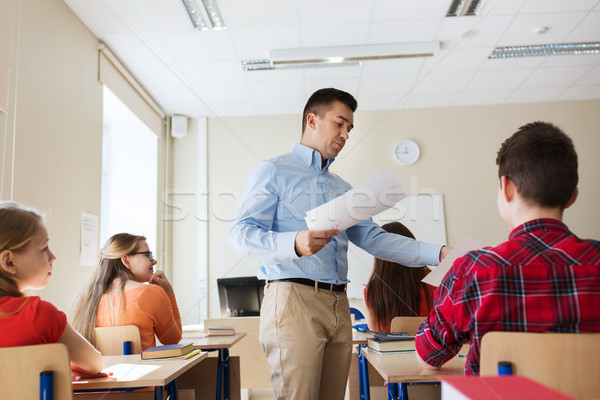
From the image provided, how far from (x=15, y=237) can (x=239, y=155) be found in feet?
15.3

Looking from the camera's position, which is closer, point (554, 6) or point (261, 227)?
point (261, 227)

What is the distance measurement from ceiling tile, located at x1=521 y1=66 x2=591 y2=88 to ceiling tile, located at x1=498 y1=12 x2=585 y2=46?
0.69 m

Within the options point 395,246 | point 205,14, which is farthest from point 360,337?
point 205,14

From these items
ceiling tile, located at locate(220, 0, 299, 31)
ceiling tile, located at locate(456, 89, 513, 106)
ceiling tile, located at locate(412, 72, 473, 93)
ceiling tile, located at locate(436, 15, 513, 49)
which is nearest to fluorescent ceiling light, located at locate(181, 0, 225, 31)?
ceiling tile, located at locate(220, 0, 299, 31)

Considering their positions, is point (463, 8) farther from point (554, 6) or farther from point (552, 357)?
point (552, 357)

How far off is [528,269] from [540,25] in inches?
152

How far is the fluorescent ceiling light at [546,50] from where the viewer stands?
4625mm

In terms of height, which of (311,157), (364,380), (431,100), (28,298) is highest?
(431,100)

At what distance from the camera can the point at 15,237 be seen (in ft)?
4.97

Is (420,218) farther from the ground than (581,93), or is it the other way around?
(581,93)

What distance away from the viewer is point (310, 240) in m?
1.47

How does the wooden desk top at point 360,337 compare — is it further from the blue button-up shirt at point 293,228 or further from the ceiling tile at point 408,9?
the ceiling tile at point 408,9

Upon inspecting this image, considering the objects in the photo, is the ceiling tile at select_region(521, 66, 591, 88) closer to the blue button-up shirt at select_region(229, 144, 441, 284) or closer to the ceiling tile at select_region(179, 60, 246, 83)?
the ceiling tile at select_region(179, 60, 246, 83)

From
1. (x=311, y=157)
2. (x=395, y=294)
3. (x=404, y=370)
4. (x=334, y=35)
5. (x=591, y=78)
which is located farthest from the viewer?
(x=591, y=78)
